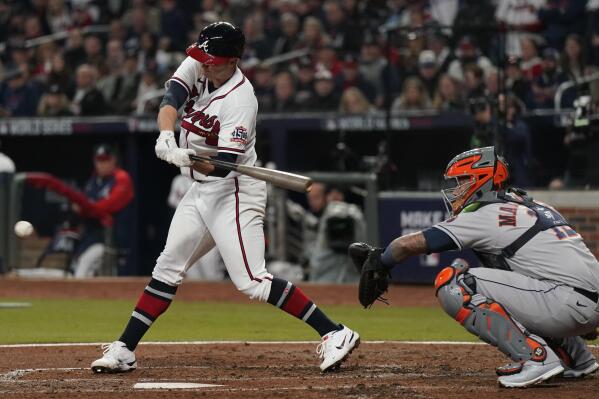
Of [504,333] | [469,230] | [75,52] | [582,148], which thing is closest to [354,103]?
[582,148]

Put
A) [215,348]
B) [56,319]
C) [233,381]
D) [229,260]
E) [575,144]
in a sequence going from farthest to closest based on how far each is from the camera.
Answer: [575,144] → [56,319] → [215,348] → [229,260] → [233,381]

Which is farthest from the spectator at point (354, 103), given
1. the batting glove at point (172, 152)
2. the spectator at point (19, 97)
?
Result: the batting glove at point (172, 152)

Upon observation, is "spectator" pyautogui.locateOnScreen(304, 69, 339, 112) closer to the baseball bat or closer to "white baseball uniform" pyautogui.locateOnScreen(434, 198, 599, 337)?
the baseball bat

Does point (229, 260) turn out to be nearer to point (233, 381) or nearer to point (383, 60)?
point (233, 381)

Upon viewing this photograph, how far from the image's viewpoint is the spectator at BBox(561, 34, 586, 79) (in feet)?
42.6

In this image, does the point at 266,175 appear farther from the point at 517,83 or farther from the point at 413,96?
the point at 413,96

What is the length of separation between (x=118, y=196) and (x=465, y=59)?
457 cm

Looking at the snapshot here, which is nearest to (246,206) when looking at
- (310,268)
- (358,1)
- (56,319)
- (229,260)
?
(229,260)

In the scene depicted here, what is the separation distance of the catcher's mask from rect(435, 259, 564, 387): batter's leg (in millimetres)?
458

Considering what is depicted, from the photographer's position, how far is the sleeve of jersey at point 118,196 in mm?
15148

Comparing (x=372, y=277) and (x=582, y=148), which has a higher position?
(x=582, y=148)

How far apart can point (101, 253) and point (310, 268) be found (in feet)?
9.67

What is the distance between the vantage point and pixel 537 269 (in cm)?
609

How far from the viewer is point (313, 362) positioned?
7277 millimetres
